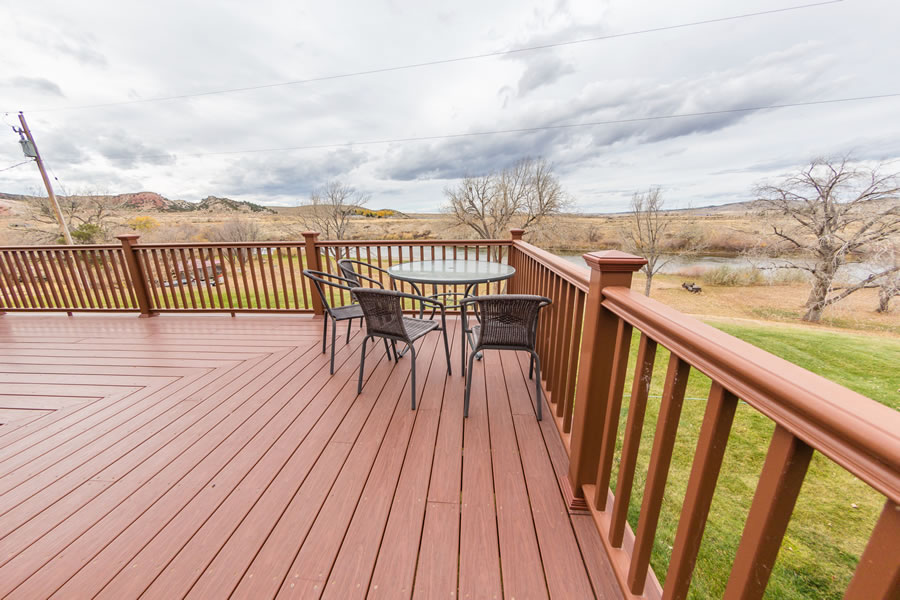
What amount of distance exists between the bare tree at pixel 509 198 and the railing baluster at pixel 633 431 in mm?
13989

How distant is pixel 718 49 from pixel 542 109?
6090mm

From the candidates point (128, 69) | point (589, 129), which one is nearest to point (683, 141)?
point (589, 129)

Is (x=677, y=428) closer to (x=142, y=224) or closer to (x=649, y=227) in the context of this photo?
(x=649, y=227)

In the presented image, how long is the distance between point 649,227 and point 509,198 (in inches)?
284

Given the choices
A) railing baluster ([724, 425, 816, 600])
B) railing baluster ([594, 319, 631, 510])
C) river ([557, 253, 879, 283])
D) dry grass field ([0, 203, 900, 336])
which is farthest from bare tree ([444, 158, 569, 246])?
railing baluster ([724, 425, 816, 600])

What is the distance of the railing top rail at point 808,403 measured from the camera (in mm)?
385

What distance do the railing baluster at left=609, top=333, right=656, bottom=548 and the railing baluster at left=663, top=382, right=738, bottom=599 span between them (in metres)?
0.19

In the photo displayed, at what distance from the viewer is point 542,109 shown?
44.5 feet

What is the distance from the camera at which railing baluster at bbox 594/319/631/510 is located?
1144 mm

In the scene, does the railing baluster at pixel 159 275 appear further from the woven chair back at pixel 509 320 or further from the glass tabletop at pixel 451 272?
the woven chair back at pixel 509 320

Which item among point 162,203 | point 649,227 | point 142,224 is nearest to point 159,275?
point 142,224

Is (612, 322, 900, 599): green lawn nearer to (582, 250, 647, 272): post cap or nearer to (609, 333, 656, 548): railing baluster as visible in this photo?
(609, 333, 656, 548): railing baluster

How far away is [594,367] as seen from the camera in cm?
130

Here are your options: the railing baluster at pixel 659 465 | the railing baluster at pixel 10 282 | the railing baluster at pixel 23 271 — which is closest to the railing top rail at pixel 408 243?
the railing baluster at pixel 659 465
